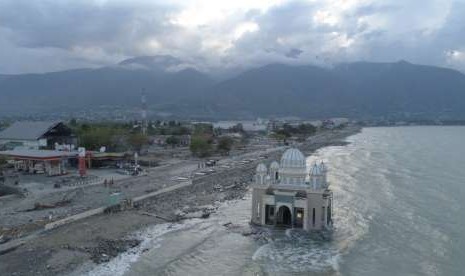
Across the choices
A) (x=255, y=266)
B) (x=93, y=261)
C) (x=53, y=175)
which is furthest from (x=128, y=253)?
(x=53, y=175)

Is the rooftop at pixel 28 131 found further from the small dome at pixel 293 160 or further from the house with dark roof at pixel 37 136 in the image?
the small dome at pixel 293 160

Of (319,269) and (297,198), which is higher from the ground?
(297,198)

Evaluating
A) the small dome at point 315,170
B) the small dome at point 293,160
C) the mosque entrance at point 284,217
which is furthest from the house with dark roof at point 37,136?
the small dome at point 315,170

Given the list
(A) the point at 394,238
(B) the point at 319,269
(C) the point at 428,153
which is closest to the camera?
(B) the point at 319,269

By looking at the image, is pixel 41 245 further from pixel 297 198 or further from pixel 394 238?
pixel 394 238

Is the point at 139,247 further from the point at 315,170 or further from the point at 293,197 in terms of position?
the point at 315,170

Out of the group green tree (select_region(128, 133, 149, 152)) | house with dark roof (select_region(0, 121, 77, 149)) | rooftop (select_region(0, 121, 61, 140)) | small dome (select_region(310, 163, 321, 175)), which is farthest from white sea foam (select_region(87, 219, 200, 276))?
green tree (select_region(128, 133, 149, 152))

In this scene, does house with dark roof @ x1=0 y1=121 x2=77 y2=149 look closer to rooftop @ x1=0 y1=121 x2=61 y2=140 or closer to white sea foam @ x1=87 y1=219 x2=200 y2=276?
rooftop @ x1=0 y1=121 x2=61 y2=140
